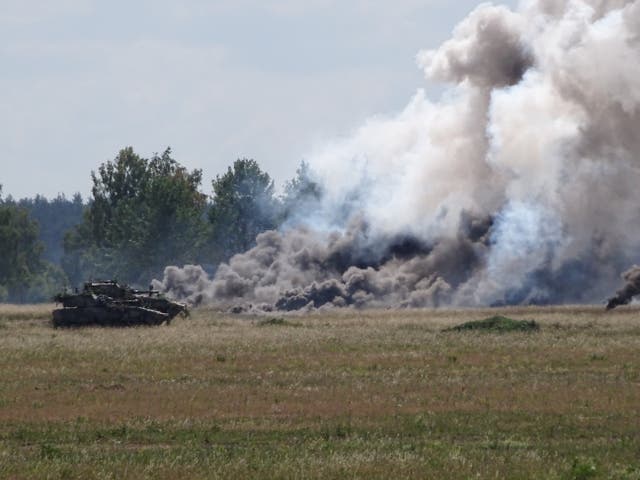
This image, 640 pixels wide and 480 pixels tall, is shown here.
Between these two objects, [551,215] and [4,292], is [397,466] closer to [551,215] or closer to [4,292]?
[551,215]

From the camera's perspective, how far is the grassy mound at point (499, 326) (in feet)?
184

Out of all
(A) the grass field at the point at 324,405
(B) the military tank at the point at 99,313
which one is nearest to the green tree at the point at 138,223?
(B) the military tank at the point at 99,313

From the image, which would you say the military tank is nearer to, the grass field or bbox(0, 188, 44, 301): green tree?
the grass field

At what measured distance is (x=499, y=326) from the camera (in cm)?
5681

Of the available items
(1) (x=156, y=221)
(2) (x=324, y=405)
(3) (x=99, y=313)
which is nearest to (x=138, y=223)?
(1) (x=156, y=221)

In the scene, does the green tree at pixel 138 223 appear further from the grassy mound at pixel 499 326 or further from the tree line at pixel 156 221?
the grassy mound at pixel 499 326

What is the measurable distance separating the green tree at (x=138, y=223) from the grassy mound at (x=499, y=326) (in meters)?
77.6

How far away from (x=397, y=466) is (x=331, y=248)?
266 feet

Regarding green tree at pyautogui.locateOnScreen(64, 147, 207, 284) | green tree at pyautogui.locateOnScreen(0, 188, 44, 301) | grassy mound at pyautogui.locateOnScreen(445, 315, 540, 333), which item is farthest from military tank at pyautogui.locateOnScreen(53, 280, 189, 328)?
green tree at pyautogui.locateOnScreen(0, 188, 44, 301)

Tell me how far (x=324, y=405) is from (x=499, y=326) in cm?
2666

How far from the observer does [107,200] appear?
472ft

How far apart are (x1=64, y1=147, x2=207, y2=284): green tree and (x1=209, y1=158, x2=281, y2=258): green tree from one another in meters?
3.44

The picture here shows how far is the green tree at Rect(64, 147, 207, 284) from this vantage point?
132 meters

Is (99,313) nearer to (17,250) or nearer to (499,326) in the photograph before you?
(499,326)
